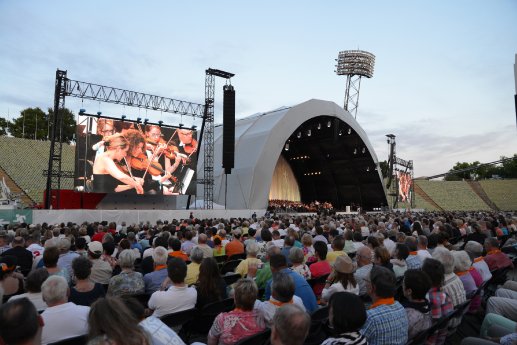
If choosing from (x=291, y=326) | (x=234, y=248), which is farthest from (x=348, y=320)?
(x=234, y=248)

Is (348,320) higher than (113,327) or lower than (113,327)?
lower

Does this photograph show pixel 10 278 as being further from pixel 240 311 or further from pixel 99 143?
pixel 99 143

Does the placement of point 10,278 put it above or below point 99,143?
below

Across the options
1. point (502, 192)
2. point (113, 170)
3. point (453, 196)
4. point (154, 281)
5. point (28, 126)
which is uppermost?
point (28, 126)

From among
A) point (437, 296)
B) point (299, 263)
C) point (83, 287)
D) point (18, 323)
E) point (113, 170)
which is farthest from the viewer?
point (113, 170)

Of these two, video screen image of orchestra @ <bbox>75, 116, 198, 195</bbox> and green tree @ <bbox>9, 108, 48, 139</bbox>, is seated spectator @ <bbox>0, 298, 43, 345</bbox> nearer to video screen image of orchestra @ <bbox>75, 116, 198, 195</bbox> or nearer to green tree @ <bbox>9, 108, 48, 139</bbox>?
video screen image of orchestra @ <bbox>75, 116, 198, 195</bbox>

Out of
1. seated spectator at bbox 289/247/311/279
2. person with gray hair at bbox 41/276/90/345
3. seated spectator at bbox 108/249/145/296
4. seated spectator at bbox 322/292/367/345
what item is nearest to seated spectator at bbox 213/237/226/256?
seated spectator at bbox 289/247/311/279

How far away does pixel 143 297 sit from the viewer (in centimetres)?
476

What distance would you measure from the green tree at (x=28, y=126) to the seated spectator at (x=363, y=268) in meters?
58.9

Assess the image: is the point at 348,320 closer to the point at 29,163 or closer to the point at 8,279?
the point at 8,279

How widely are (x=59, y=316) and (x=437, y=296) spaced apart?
3.59m

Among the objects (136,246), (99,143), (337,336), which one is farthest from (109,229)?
(99,143)

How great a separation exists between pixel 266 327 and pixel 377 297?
1017 millimetres

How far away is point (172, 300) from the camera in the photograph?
A: 420 centimetres
